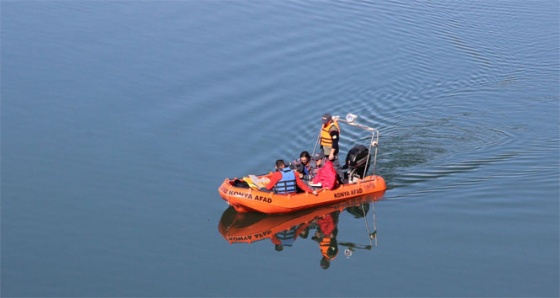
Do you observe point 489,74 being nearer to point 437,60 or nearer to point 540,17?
point 437,60

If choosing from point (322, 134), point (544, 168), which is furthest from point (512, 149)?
point (322, 134)

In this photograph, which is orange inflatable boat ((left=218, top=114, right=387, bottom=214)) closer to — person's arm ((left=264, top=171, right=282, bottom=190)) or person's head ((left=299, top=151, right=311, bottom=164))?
person's arm ((left=264, top=171, right=282, bottom=190))

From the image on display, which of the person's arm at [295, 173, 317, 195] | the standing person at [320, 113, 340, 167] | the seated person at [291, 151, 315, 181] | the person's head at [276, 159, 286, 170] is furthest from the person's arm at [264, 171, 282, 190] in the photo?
the standing person at [320, 113, 340, 167]

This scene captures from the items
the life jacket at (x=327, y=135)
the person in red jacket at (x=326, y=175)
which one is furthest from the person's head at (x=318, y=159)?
the life jacket at (x=327, y=135)

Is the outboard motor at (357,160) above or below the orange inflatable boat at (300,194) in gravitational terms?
above

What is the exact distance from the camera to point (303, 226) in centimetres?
1828

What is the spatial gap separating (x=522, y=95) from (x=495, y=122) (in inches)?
92.0

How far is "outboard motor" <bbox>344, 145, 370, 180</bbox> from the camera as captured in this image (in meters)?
19.3

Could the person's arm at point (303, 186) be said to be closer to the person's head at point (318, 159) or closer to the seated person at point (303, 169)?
the seated person at point (303, 169)

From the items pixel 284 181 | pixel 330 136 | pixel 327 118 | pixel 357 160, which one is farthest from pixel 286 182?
pixel 357 160

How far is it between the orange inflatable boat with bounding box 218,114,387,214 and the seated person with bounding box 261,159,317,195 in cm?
13

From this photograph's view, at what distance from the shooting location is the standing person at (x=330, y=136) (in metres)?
18.8

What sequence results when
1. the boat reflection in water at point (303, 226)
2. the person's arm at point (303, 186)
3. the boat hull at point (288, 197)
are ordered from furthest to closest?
1. the person's arm at point (303, 186)
2. the boat hull at point (288, 197)
3. the boat reflection in water at point (303, 226)

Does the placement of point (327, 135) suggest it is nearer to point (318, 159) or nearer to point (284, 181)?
point (318, 159)
